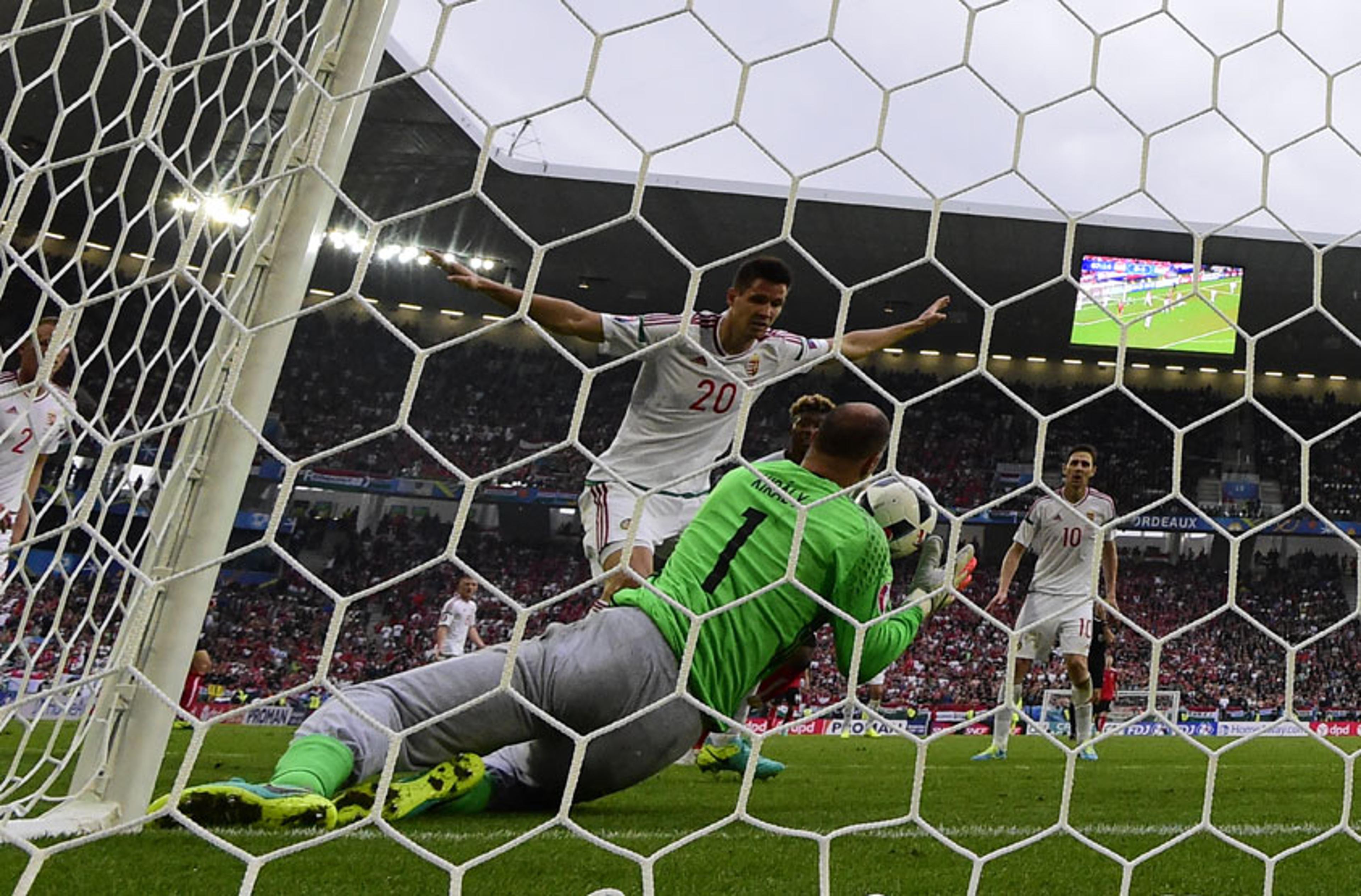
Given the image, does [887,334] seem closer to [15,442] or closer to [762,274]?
[762,274]

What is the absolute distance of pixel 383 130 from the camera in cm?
881

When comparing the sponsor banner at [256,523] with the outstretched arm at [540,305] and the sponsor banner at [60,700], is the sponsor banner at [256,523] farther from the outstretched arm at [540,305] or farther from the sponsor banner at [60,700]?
the outstretched arm at [540,305]

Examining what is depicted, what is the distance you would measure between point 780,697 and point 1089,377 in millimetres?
13544

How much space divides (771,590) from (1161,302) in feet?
29.3

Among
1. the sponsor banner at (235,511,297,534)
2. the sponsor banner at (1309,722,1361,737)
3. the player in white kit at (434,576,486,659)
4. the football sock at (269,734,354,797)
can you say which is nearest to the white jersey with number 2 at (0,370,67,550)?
the football sock at (269,734,354,797)

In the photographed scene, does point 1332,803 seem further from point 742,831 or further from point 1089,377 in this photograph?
point 1089,377

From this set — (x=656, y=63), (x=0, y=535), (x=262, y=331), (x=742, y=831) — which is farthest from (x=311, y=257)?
(x=0, y=535)

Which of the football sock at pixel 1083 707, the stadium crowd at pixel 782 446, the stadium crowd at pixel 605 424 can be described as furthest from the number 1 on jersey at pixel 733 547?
the stadium crowd at pixel 605 424

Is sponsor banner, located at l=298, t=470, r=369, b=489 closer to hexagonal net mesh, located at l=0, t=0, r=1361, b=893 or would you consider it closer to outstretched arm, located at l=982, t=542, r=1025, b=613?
hexagonal net mesh, located at l=0, t=0, r=1361, b=893

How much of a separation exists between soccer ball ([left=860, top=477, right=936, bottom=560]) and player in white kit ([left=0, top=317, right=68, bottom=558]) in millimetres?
1620

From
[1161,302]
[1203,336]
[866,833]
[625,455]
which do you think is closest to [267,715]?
[625,455]

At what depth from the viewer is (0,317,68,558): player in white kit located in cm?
245

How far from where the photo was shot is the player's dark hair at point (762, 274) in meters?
2.20

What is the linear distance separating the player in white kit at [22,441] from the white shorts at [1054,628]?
3354mm
